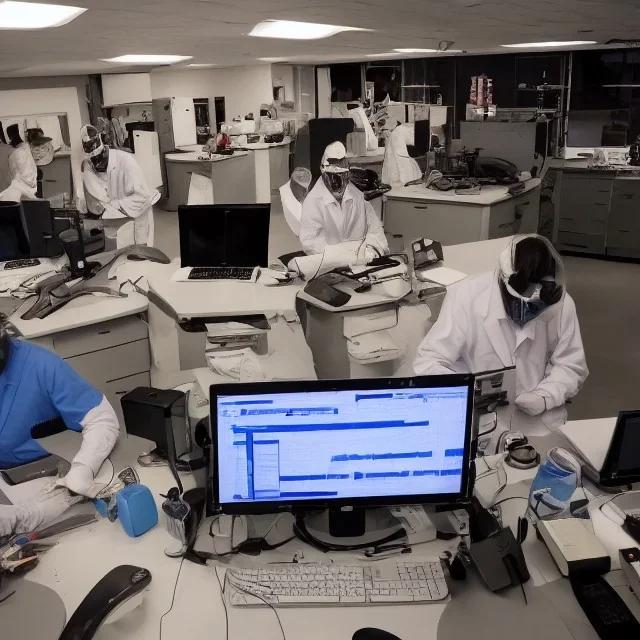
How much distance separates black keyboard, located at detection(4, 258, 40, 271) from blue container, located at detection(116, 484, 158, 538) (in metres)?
2.47

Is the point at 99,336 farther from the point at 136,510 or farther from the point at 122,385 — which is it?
the point at 136,510

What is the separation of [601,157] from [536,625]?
642 centimetres

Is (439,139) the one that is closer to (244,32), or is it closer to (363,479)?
(244,32)

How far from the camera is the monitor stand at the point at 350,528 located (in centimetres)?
159

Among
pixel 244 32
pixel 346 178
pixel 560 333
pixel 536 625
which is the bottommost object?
pixel 536 625

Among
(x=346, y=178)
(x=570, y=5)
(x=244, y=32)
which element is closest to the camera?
(x=570, y=5)

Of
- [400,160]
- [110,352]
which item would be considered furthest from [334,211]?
[400,160]

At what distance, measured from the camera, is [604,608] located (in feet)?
4.44

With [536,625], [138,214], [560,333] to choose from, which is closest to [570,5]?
[560,333]

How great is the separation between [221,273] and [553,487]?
7.23 ft

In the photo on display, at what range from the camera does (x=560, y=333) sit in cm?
242

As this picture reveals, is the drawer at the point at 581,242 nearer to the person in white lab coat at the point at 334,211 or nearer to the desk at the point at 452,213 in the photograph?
the desk at the point at 452,213

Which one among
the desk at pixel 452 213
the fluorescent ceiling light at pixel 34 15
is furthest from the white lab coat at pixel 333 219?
the fluorescent ceiling light at pixel 34 15

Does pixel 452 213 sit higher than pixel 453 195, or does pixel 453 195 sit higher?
pixel 453 195
